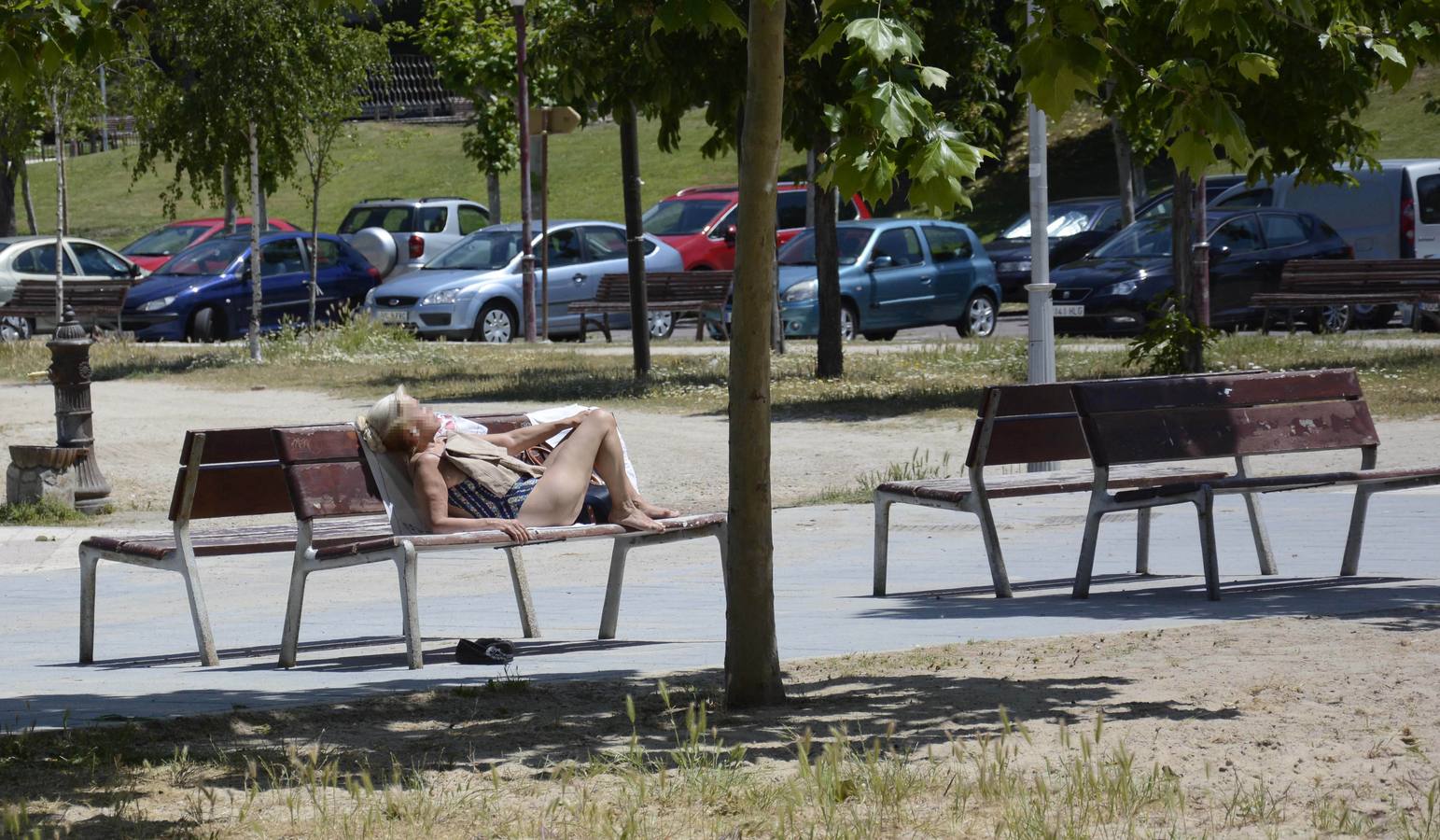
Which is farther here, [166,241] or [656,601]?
[166,241]

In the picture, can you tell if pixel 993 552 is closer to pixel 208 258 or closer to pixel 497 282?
pixel 497 282

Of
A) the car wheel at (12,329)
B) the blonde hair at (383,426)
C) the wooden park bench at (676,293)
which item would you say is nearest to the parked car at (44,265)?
the car wheel at (12,329)

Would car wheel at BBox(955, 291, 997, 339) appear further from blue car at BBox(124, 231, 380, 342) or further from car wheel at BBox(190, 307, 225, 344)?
car wheel at BBox(190, 307, 225, 344)

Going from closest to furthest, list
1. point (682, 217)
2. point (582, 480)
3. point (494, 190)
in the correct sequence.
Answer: point (582, 480), point (682, 217), point (494, 190)

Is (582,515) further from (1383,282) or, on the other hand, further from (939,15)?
(1383,282)

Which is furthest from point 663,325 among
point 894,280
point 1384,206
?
point 1384,206

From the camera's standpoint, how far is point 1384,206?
25531mm

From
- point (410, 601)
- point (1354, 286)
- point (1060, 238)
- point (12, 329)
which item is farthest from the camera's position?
point (1060, 238)

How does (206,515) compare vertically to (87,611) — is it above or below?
above

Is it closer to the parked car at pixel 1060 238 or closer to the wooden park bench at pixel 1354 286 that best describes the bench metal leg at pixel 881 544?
the wooden park bench at pixel 1354 286

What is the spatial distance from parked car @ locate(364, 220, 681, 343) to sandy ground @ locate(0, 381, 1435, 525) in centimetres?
622

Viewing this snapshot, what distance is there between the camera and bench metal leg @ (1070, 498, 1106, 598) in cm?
744

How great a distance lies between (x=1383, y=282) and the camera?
70.4ft

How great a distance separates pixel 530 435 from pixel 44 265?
73.8 feet
